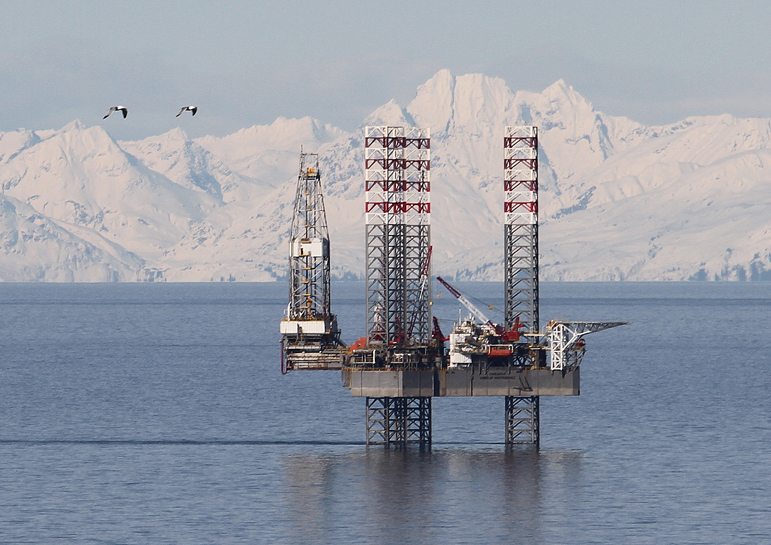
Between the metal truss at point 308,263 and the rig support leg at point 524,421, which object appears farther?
the metal truss at point 308,263

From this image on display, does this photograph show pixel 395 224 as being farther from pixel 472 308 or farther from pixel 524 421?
pixel 472 308

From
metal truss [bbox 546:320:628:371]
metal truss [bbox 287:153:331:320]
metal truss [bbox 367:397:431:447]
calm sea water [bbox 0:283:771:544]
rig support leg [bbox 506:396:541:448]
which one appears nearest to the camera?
calm sea water [bbox 0:283:771:544]

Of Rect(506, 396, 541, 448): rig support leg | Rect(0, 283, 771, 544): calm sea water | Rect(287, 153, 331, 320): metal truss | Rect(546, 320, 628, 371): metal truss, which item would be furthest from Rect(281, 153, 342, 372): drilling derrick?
Rect(546, 320, 628, 371): metal truss

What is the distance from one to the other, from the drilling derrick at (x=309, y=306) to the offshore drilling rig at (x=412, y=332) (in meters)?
0.08

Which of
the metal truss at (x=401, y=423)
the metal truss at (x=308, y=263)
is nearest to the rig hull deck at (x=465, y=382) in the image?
the metal truss at (x=401, y=423)

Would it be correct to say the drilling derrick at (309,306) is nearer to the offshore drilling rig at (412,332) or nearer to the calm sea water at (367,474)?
the offshore drilling rig at (412,332)

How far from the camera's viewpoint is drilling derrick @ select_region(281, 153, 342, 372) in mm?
111000

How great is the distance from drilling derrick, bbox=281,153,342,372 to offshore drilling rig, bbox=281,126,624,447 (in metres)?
0.08

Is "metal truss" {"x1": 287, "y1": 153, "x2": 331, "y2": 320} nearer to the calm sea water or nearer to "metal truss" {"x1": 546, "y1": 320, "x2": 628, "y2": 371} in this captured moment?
the calm sea water

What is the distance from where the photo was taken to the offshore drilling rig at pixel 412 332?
346ft

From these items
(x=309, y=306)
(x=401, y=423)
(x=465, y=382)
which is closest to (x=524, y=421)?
(x=401, y=423)

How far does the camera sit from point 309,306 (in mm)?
115250

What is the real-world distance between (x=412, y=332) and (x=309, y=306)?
935cm

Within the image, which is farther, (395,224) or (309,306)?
(309,306)
